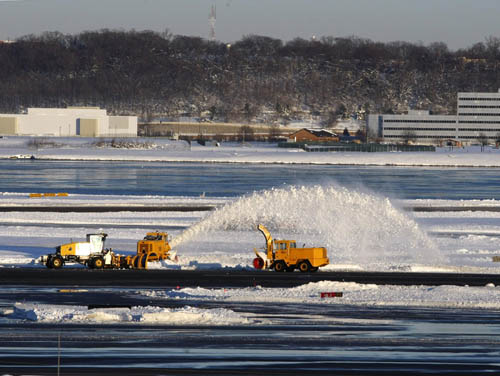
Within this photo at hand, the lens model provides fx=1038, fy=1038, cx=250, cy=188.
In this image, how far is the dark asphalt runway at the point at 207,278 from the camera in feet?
125

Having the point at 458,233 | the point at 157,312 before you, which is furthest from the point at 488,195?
the point at 157,312

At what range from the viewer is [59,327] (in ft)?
93.3

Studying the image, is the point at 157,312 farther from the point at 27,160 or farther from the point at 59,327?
the point at 27,160

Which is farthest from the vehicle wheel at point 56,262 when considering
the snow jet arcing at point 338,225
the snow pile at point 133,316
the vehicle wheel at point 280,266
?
the snow pile at point 133,316

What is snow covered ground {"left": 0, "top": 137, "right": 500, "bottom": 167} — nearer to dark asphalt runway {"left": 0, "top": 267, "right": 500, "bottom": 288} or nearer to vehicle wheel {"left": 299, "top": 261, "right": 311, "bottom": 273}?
vehicle wheel {"left": 299, "top": 261, "right": 311, "bottom": 273}

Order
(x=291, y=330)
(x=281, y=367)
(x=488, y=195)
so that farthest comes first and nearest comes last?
1. (x=488, y=195)
2. (x=291, y=330)
3. (x=281, y=367)

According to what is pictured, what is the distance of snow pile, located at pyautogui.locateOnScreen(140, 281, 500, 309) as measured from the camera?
33238 millimetres

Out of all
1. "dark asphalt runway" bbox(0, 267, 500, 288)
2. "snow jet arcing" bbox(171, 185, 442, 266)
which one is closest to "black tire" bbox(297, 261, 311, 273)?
"dark asphalt runway" bbox(0, 267, 500, 288)

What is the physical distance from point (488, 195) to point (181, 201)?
30149 mm

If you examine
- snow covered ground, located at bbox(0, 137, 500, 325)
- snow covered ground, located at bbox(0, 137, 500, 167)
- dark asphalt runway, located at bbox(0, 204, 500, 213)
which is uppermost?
snow covered ground, located at bbox(0, 137, 500, 325)

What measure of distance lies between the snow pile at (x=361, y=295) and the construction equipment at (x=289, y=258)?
16.7 ft

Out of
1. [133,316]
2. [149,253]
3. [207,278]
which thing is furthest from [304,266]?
[133,316]

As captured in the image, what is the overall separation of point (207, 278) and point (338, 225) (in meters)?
18.8

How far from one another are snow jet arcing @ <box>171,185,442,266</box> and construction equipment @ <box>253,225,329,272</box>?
13.4 ft
